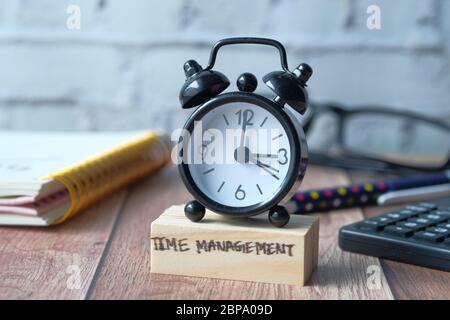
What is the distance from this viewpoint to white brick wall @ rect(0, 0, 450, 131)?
1273 millimetres

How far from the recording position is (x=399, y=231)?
2.24 ft

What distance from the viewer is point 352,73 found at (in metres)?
1.29

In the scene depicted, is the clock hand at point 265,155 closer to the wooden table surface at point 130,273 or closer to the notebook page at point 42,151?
the wooden table surface at point 130,273

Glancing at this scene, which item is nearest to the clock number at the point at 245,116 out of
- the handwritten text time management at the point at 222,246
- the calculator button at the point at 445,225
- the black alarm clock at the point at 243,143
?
the black alarm clock at the point at 243,143

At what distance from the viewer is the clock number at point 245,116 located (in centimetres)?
65

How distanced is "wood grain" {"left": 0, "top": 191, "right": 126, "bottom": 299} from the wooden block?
7 centimetres

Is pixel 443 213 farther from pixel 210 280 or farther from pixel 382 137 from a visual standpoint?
pixel 382 137

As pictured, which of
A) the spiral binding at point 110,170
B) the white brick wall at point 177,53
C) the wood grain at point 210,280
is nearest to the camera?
the wood grain at point 210,280

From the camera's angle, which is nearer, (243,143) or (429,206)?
(243,143)

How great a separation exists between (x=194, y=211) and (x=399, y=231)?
0.65 feet

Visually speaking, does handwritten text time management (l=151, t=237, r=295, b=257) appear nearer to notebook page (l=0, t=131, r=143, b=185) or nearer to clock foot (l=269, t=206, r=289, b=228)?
clock foot (l=269, t=206, r=289, b=228)

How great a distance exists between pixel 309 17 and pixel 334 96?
15cm

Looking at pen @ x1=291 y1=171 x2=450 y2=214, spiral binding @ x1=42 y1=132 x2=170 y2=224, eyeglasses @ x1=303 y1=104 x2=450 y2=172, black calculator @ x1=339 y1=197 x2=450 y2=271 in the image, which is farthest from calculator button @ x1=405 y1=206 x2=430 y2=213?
eyeglasses @ x1=303 y1=104 x2=450 y2=172

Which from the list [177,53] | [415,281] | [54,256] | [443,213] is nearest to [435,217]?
[443,213]
